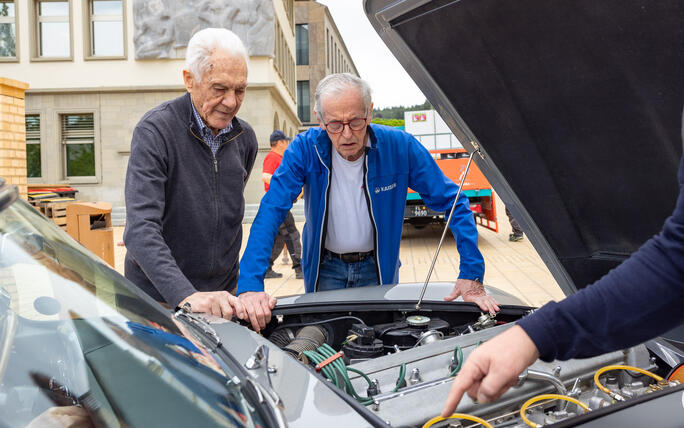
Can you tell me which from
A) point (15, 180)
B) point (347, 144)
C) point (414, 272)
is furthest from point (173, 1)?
point (347, 144)

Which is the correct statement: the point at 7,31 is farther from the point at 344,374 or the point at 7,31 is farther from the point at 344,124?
the point at 344,374

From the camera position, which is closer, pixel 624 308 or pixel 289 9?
pixel 624 308

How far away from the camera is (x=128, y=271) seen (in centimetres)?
230

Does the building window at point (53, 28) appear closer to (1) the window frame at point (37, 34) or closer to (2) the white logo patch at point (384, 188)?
(1) the window frame at point (37, 34)

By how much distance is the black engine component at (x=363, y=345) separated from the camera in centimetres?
179

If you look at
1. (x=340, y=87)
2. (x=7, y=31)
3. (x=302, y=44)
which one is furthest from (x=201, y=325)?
(x=302, y=44)

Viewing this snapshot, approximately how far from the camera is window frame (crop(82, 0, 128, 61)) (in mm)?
17188

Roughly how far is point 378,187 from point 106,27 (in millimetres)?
18063

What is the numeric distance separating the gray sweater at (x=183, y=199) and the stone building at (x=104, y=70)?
14237mm

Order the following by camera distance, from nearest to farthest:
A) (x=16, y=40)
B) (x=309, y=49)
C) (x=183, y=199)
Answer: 1. (x=183, y=199)
2. (x=16, y=40)
3. (x=309, y=49)

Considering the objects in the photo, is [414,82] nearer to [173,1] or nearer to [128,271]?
[128,271]

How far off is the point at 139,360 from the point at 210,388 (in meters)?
0.15

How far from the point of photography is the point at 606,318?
0.86m

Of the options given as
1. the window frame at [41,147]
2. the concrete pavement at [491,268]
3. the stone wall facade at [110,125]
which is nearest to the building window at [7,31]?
the stone wall facade at [110,125]
